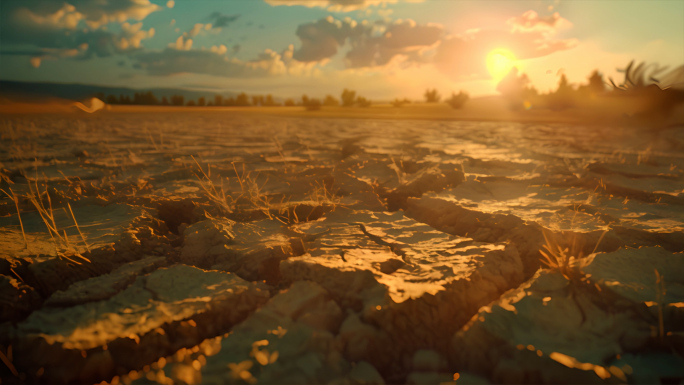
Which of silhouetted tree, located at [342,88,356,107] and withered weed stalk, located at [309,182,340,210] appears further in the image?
silhouetted tree, located at [342,88,356,107]

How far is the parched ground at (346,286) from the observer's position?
69cm

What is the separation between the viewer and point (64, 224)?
4.25 ft

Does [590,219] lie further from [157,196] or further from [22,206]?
[22,206]

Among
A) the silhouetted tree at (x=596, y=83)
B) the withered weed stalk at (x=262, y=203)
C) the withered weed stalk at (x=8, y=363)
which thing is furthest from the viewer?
the silhouetted tree at (x=596, y=83)

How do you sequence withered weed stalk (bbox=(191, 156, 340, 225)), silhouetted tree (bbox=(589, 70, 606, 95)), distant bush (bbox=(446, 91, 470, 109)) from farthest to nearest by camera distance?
distant bush (bbox=(446, 91, 470, 109)), silhouetted tree (bbox=(589, 70, 606, 95)), withered weed stalk (bbox=(191, 156, 340, 225))

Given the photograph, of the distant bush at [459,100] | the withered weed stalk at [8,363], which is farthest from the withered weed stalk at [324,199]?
the distant bush at [459,100]

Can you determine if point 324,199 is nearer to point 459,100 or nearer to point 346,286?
point 346,286

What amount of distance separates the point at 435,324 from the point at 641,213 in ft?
4.06

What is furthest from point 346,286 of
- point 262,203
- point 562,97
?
point 562,97

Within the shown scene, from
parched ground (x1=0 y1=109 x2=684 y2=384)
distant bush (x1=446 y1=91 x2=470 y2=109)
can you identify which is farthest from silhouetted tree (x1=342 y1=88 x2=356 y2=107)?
parched ground (x1=0 y1=109 x2=684 y2=384)

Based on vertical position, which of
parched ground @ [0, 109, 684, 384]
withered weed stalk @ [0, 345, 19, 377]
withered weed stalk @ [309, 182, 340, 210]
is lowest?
withered weed stalk @ [0, 345, 19, 377]

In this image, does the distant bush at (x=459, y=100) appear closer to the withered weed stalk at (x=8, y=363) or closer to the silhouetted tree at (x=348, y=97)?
the silhouetted tree at (x=348, y=97)

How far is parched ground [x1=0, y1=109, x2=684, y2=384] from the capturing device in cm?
69

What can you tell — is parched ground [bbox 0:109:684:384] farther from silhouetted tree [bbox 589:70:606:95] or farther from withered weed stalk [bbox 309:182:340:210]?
silhouetted tree [bbox 589:70:606:95]
